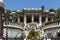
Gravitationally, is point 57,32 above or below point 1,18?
below

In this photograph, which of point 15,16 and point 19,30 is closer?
point 19,30

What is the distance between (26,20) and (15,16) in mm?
3583

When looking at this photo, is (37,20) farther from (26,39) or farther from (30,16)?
(26,39)

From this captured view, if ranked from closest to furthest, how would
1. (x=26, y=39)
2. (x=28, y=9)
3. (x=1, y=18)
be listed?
1. (x=1, y=18)
2. (x=26, y=39)
3. (x=28, y=9)

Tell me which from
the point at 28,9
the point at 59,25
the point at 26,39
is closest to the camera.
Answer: the point at 26,39

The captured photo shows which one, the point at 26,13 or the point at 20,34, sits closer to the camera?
the point at 20,34

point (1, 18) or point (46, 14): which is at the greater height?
point (1, 18)

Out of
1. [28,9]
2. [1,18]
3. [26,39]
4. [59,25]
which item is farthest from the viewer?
[28,9]

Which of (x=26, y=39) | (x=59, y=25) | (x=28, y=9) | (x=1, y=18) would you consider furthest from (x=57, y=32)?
(x=28, y=9)

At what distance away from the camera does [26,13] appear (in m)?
81.2

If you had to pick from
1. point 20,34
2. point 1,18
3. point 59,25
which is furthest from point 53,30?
point 1,18

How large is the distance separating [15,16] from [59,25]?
3142 cm

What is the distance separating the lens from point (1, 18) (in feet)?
122

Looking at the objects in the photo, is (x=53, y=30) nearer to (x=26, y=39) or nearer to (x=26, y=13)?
(x=26, y=39)
